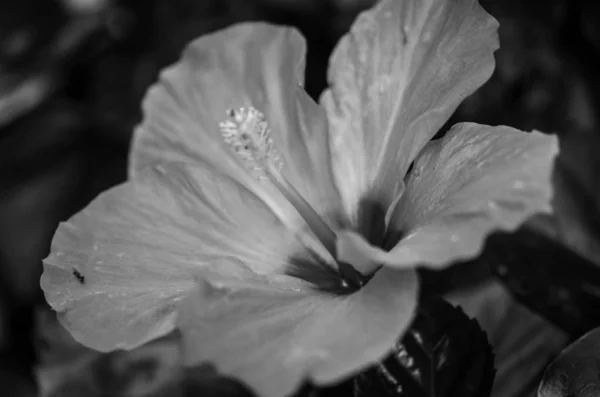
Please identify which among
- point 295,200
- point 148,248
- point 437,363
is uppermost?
point 148,248

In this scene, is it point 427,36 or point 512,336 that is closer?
point 427,36

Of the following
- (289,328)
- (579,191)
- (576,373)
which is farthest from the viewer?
(579,191)

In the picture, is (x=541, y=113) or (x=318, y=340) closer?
(x=318, y=340)

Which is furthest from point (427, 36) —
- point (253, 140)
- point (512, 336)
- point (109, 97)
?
point (109, 97)

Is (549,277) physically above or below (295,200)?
below

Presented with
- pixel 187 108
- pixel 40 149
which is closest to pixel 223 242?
pixel 187 108

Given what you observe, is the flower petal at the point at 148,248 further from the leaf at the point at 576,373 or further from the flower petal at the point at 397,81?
the leaf at the point at 576,373

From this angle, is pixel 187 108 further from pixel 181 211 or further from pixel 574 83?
pixel 574 83

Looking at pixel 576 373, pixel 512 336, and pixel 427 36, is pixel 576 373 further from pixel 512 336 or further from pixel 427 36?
pixel 427 36
